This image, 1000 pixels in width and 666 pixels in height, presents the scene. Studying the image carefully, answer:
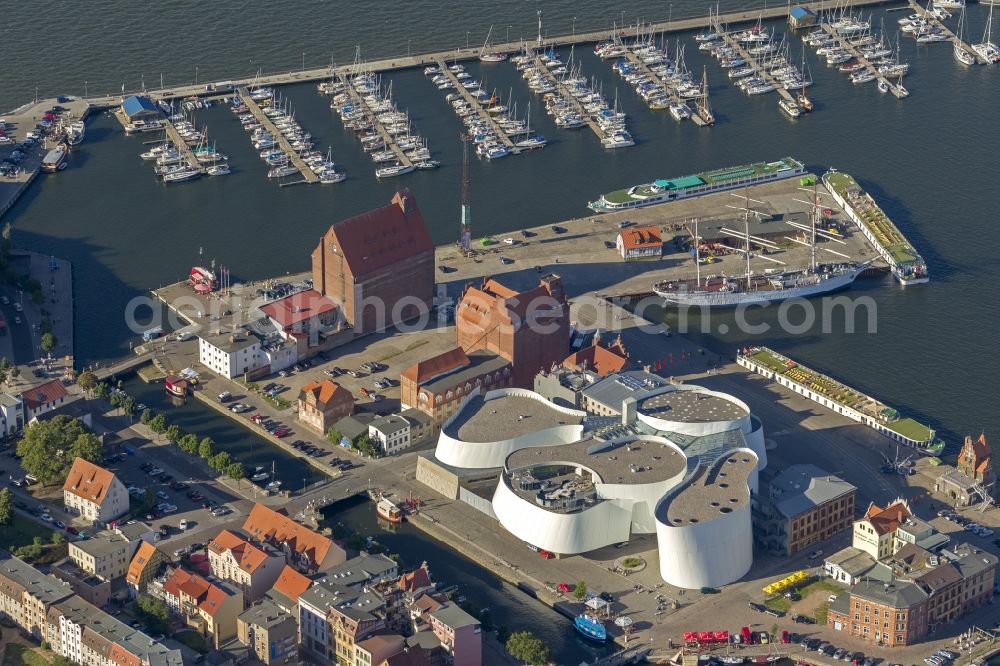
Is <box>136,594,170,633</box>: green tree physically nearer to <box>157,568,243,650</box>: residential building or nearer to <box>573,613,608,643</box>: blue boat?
<box>157,568,243,650</box>: residential building

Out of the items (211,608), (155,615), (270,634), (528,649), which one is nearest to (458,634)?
(528,649)

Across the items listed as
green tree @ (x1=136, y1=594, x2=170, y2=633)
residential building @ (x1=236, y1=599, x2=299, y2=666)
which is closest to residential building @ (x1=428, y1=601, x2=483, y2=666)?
residential building @ (x1=236, y1=599, x2=299, y2=666)

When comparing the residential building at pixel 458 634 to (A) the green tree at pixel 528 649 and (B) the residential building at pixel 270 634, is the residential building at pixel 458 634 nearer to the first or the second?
(A) the green tree at pixel 528 649

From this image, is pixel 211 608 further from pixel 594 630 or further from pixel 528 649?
pixel 594 630

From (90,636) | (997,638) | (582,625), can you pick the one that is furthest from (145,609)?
(997,638)

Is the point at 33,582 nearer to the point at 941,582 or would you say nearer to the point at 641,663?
the point at 641,663

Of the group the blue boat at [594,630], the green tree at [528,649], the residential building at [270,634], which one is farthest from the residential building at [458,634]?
the residential building at [270,634]
